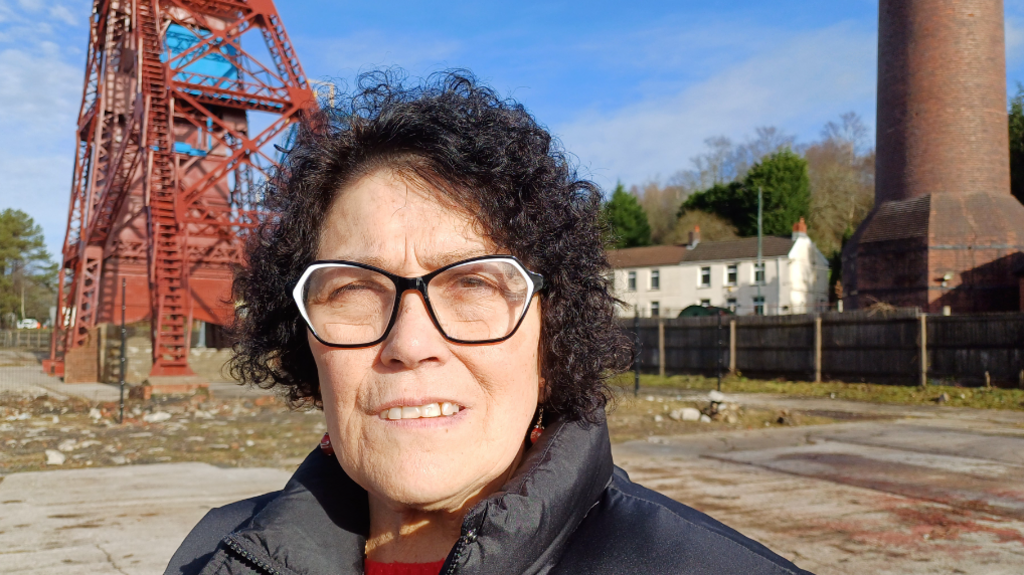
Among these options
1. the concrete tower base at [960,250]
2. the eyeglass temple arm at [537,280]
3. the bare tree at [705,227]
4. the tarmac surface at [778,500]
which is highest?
the bare tree at [705,227]

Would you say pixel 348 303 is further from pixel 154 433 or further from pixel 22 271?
pixel 22 271

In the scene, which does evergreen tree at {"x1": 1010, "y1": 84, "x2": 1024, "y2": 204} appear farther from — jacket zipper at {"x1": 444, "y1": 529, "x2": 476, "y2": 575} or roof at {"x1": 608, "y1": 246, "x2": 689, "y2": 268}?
jacket zipper at {"x1": 444, "y1": 529, "x2": 476, "y2": 575}

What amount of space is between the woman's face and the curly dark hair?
68 mm

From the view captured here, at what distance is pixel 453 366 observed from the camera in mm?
1341

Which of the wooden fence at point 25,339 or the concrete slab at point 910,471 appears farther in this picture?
the wooden fence at point 25,339

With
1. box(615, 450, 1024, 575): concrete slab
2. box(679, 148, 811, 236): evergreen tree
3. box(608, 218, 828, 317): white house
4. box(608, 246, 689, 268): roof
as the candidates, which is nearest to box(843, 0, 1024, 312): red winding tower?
box(615, 450, 1024, 575): concrete slab

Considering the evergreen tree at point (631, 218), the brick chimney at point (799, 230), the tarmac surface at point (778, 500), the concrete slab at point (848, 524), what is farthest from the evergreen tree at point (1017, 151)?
the concrete slab at point (848, 524)

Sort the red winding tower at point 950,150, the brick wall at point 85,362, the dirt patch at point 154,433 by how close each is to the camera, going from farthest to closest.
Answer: the red winding tower at point 950,150 < the brick wall at point 85,362 < the dirt patch at point 154,433

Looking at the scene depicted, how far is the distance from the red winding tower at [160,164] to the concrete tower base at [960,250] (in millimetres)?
15884

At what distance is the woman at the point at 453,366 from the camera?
1.21m

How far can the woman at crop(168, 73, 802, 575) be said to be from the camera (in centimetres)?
121

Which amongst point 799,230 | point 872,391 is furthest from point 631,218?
point 872,391

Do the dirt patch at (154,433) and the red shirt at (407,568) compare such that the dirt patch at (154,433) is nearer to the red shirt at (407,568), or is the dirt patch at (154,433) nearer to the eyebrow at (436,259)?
the red shirt at (407,568)

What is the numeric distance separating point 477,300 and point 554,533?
0.43 meters
